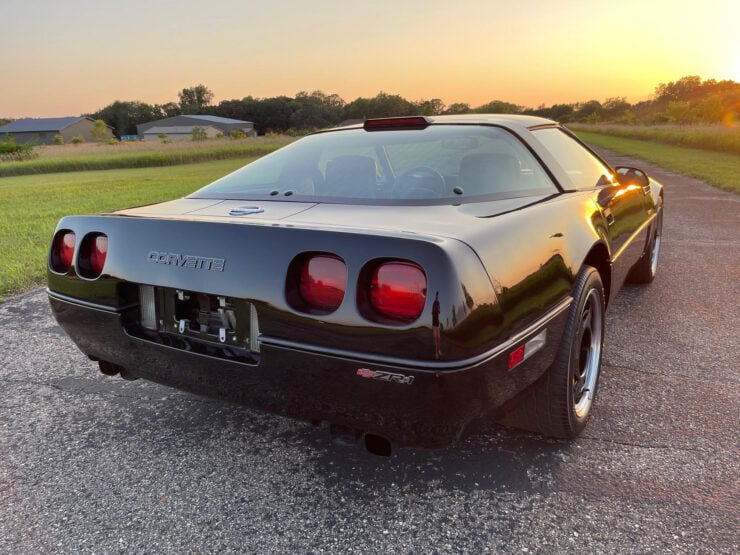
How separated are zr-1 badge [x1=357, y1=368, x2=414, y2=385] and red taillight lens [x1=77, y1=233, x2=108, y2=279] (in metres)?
1.14

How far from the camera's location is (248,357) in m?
1.78

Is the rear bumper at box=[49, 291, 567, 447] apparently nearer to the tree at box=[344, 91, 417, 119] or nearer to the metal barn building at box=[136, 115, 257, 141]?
the tree at box=[344, 91, 417, 119]

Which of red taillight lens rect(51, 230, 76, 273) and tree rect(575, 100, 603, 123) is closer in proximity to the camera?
red taillight lens rect(51, 230, 76, 273)

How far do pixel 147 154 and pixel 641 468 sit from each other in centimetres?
3605

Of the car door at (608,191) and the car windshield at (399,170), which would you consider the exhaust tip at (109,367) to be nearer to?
the car windshield at (399,170)

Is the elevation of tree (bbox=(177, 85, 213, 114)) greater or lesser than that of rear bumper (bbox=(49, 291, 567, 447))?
greater

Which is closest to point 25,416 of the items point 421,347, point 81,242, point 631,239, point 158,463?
point 158,463

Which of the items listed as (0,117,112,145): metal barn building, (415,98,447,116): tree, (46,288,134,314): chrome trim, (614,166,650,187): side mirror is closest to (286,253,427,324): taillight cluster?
(46,288,134,314): chrome trim

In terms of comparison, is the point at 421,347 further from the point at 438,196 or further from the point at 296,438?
the point at 296,438

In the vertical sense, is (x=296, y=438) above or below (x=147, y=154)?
below

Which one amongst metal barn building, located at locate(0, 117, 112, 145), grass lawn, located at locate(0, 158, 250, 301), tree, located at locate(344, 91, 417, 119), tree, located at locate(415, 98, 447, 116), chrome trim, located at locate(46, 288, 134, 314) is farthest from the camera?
metal barn building, located at locate(0, 117, 112, 145)

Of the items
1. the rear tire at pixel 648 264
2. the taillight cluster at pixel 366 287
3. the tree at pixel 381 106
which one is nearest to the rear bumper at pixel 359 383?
the taillight cluster at pixel 366 287

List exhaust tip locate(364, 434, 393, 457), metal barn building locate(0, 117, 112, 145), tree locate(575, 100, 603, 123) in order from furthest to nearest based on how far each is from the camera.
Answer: tree locate(575, 100, 603, 123)
metal barn building locate(0, 117, 112, 145)
exhaust tip locate(364, 434, 393, 457)

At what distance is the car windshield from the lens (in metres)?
2.20
